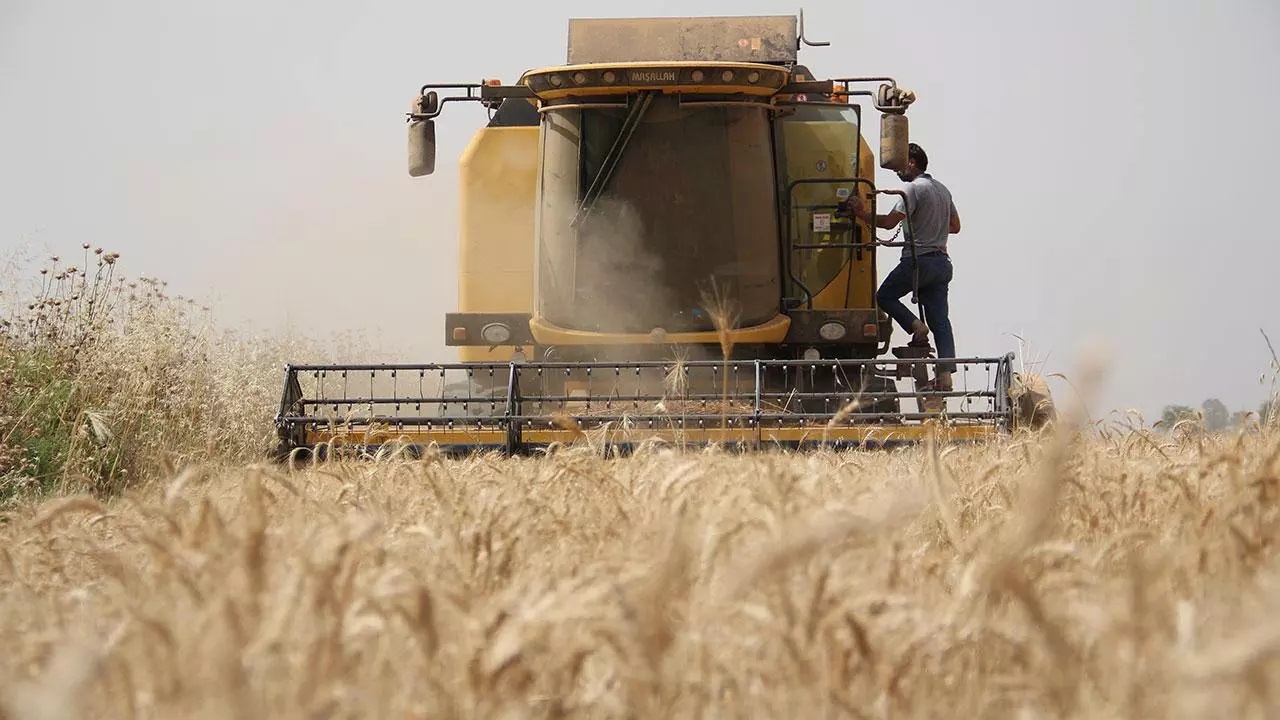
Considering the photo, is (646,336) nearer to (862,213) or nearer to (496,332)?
(496,332)

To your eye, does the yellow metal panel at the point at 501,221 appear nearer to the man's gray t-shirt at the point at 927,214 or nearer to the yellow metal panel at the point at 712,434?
the yellow metal panel at the point at 712,434

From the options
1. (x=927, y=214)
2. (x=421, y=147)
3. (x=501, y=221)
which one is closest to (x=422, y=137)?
(x=421, y=147)

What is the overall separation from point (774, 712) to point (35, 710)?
83cm

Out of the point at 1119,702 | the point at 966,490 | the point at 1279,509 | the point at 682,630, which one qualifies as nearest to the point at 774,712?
the point at 682,630

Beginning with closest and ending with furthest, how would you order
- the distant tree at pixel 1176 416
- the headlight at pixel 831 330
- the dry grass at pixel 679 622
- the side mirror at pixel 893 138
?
the dry grass at pixel 679 622, the distant tree at pixel 1176 416, the side mirror at pixel 893 138, the headlight at pixel 831 330

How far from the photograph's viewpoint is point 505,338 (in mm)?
9680

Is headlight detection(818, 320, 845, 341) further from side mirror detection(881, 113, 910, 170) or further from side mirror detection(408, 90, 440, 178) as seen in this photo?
side mirror detection(408, 90, 440, 178)

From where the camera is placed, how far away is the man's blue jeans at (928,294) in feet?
33.2

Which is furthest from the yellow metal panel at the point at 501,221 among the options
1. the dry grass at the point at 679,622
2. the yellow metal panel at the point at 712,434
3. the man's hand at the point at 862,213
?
the dry grass at the point at 679,622

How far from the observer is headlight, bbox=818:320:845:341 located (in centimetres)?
946

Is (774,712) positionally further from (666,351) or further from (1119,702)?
(666,351)

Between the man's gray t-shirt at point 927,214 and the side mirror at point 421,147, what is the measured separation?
10.2 feet

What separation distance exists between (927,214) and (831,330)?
51.4 inches

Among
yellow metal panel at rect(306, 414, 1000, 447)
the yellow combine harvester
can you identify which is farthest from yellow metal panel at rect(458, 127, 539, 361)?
yellow metal panel at rect(306, 414, 1000, 447)
